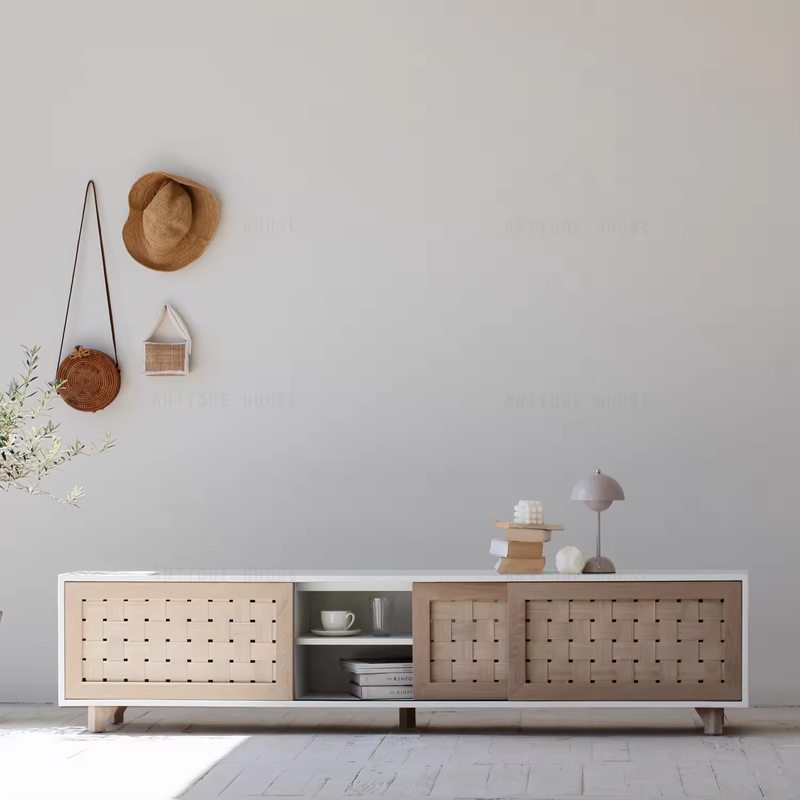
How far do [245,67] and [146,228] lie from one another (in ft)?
2.77

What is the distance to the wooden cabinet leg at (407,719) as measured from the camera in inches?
157

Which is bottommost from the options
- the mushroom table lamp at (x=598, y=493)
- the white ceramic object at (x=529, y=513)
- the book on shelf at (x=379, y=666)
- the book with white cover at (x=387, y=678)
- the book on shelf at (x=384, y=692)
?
the book on shelf at (x=384, y=692)

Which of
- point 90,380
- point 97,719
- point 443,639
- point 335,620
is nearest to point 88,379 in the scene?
point 90,380

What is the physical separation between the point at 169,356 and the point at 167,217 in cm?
60

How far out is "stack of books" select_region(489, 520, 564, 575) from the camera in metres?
3.96

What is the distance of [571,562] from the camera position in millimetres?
3924

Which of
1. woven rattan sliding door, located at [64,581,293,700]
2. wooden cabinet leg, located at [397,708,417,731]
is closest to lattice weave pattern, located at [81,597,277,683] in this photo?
woven rattan sliding door, located at [64,581,293,700]

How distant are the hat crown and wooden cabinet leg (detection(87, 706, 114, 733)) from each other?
1.93 meters

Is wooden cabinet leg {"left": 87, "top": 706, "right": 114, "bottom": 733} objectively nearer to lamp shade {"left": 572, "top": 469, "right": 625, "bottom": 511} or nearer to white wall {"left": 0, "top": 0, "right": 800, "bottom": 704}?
white wall {"left": 0, "top": 0, "right": 800, "bottom": 704}

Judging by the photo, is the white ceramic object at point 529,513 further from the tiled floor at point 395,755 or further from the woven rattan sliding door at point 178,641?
the woven rattan sliding door at point 178,641

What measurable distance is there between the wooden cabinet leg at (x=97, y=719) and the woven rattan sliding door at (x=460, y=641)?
1.17 meters

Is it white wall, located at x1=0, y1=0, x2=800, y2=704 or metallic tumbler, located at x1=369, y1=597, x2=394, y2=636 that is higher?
Result: white wall, located at x1=0, y1=0, x2=800, y2=704

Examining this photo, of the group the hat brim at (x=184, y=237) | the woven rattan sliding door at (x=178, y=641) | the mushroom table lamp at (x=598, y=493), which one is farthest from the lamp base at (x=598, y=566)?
the hat brim at (x=184, y=237)

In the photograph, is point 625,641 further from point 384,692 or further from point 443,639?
point 384,692
